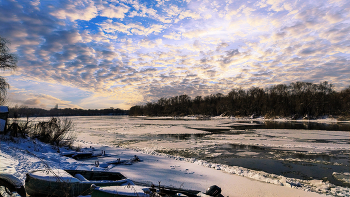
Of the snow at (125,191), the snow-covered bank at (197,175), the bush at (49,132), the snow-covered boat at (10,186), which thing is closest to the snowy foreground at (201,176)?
the snow-covered bank at (197,175)

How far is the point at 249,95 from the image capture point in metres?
83.8

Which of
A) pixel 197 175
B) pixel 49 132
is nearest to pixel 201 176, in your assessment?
pixel 197 175

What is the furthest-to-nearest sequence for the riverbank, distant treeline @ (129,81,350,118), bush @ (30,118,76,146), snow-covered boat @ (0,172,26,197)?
distant treeline @ (129,81,350,118)
bush @ (30,118,76,146)
the riverbank
snow-covered boat @ (0,172,26,197)

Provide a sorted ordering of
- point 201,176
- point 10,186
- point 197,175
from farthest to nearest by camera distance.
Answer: point 197,175
point 201,176
point 10,186

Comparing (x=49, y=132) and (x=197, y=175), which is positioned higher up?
(x=49, y=132)

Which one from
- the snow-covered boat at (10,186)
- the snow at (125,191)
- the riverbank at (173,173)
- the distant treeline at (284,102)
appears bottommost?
the riverbank at (173,173)

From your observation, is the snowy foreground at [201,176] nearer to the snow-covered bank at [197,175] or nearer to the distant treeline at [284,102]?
the snow-covered bank at [197,175]

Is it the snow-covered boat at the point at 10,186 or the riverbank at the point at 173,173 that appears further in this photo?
the riverbank at the point at 173,173

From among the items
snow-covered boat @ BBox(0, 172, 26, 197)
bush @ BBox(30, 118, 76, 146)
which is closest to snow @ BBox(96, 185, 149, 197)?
snow-covered boat @ BBox(0, 172, 26, 197)

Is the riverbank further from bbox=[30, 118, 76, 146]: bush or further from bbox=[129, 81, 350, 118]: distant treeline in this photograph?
bbox=[129, 81, 350, 118]: distant treeline

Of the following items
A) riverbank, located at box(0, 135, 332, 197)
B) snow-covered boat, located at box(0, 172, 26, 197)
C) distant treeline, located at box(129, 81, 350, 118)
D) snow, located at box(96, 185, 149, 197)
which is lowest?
riverbank, located at box(0, 135, 332, 197)

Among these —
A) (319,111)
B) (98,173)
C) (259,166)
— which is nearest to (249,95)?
(319,111)

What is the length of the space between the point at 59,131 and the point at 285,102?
69.4 meters

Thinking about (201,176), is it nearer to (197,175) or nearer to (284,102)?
(197,175)
